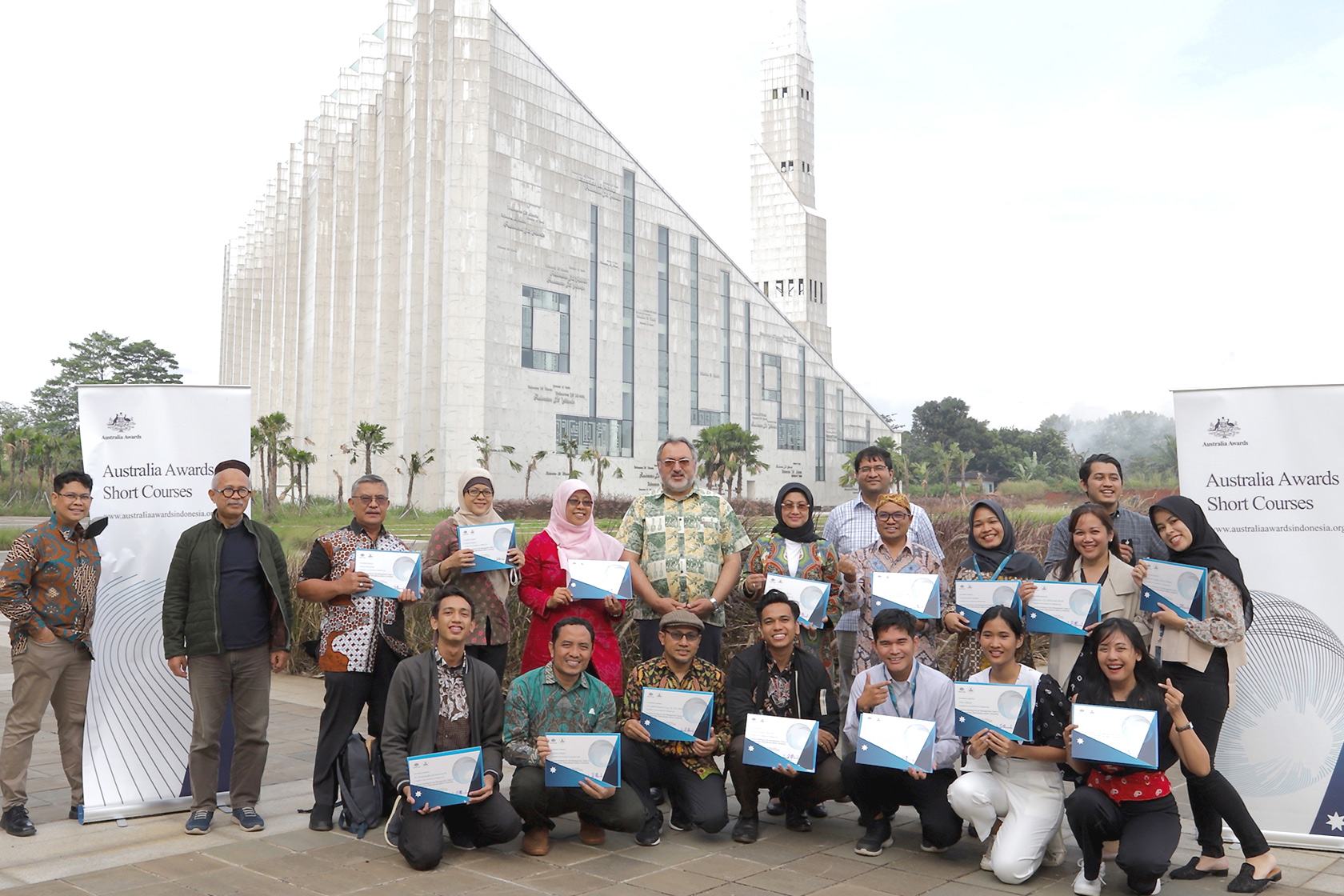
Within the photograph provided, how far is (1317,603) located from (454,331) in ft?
134

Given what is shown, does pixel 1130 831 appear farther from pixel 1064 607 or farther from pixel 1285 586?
pixel 1285 586

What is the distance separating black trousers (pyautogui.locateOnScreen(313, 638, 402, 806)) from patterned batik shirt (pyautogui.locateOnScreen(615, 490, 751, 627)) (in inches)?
60.3

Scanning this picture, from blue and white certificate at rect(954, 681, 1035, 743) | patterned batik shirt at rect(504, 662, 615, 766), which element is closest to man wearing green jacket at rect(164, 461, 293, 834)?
patterned batik shirt at rect(504, 662, 615, 766)

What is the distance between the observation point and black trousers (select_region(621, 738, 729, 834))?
5090 millimetres

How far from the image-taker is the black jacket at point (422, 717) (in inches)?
189

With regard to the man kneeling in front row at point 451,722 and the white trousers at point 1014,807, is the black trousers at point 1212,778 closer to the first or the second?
the white trousers at point 1014,807

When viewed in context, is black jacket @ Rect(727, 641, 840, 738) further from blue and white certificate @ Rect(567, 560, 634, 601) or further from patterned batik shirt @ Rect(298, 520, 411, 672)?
patterned batik shirt @ Rect(298, 520, 411, 672)

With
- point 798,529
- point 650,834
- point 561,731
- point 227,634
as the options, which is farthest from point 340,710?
point 798,529

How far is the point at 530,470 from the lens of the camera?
151 feet

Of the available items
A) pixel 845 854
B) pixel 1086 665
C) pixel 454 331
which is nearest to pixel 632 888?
pixel 845 854

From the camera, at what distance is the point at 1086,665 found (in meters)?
4.61

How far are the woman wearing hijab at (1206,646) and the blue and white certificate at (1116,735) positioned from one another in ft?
1.49

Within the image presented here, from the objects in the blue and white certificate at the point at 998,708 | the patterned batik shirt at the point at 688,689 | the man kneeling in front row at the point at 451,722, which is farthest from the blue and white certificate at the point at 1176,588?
the man kneeling in front row at the point at 451,722

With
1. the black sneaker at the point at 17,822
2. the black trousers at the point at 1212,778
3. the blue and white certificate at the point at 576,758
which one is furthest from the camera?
the black sneaker at the point at 17,822
